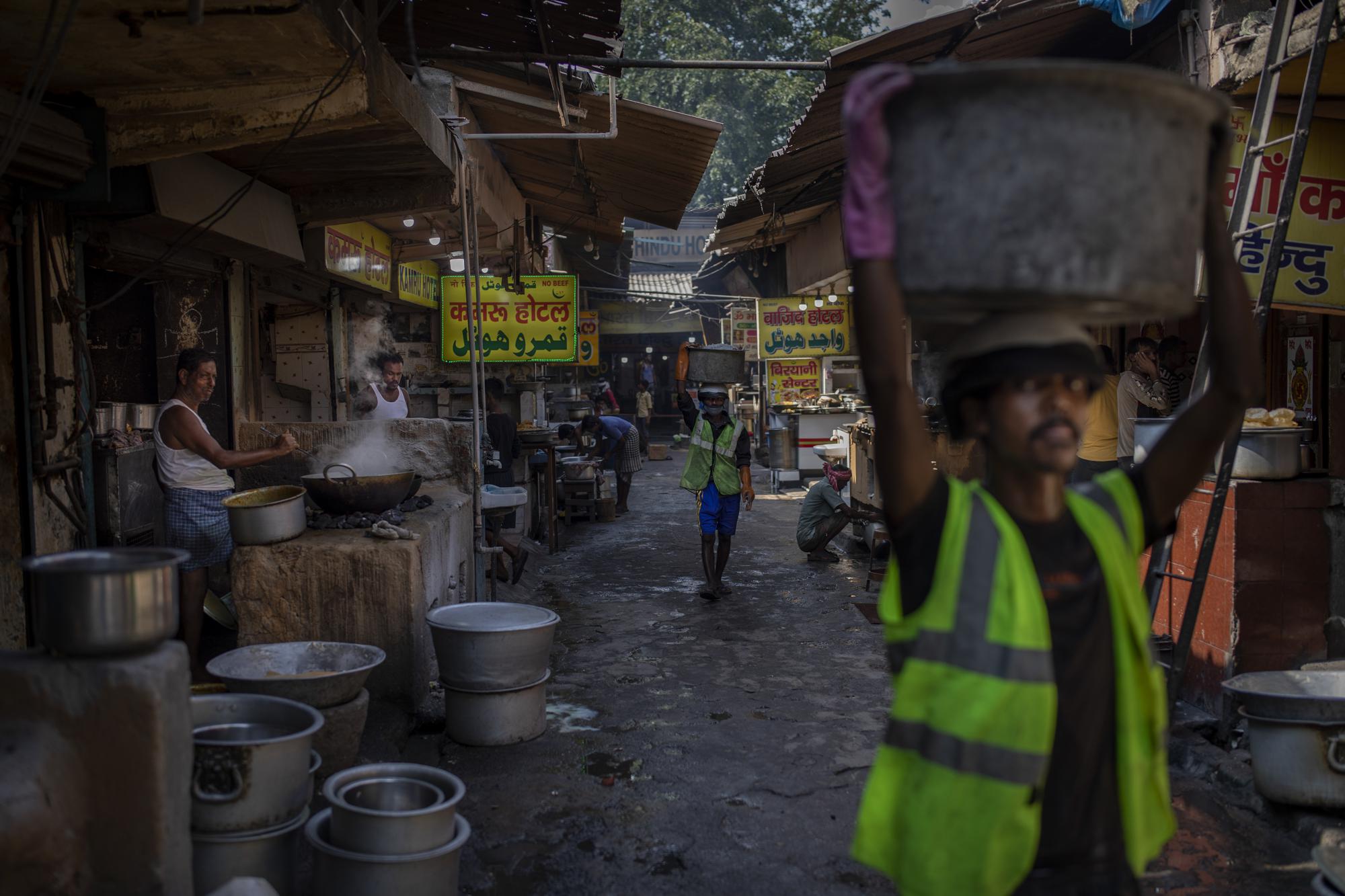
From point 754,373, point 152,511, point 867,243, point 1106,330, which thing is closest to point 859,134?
point 867,243

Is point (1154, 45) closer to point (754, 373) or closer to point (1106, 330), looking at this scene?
point (1106, 330)

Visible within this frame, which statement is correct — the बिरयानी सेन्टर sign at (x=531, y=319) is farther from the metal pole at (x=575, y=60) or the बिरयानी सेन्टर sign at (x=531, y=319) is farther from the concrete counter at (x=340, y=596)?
the concrete counter at (x=340, y=596)

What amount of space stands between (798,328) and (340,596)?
1208cm

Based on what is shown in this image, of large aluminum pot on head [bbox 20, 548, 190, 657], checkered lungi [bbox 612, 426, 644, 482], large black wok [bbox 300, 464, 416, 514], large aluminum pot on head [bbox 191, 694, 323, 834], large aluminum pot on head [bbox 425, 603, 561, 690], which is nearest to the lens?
large aluminum pot on head [bbox 20, 548, 190, 657]

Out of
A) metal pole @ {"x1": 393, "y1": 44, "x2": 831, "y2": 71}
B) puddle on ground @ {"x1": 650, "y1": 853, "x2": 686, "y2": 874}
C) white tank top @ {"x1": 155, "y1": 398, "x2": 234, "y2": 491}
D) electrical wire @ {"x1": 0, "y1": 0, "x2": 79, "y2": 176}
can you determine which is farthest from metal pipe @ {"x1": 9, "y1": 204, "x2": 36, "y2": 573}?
puddle on ground @ {"x1": 650, "y1": 853, "x2": 686, "y2": 874}

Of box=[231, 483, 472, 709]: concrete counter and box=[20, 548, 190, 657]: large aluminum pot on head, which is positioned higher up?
box=[20, 548, 190, 657]: large aluminum pot on head

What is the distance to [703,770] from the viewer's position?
521 centimetres

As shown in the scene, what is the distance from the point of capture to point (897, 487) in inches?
76.3

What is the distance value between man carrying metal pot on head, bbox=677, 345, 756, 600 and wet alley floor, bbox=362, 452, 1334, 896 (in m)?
0.52

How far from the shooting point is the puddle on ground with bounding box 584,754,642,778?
5.16 meters

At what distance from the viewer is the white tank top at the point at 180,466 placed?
595cm

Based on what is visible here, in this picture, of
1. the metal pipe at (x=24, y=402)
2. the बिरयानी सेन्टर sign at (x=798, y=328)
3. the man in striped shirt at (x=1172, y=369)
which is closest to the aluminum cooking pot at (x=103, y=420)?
the metal pipe at (x=24, y=402)

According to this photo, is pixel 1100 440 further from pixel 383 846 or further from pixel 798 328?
pixel 798 328

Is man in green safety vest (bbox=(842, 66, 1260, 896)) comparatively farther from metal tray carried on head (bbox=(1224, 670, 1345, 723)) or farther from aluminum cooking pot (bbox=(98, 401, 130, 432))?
aluminum cooking pot (bbox=(98, 401, 130, 432))
